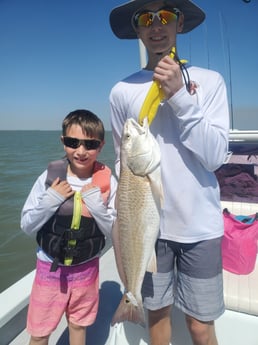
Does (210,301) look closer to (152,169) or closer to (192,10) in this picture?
(152,169)

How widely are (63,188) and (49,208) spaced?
16 cm

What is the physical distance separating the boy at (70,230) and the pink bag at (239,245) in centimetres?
118

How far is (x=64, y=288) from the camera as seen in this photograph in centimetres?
217

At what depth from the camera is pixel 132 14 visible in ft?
6.65

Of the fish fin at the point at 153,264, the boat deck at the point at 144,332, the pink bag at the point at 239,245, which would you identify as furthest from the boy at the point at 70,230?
the pink bag at the point at 239,245

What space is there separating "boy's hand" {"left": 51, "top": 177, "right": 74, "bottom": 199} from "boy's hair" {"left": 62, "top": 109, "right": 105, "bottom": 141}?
353 mm

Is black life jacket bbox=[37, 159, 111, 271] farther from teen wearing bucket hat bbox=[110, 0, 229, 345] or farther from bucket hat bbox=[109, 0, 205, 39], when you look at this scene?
bucket hat bbox=[109, 0, 205, 39]

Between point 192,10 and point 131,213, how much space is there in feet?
4.33

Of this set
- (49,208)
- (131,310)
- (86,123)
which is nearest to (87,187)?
(49,208)

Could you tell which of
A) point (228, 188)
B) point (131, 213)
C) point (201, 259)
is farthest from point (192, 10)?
point (228, 188)

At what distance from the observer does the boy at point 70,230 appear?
6.96ft

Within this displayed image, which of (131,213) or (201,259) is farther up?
(131,213)

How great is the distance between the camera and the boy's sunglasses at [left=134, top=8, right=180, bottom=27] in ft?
5.77

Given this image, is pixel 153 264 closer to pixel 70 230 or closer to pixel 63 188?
pixel 70 230
